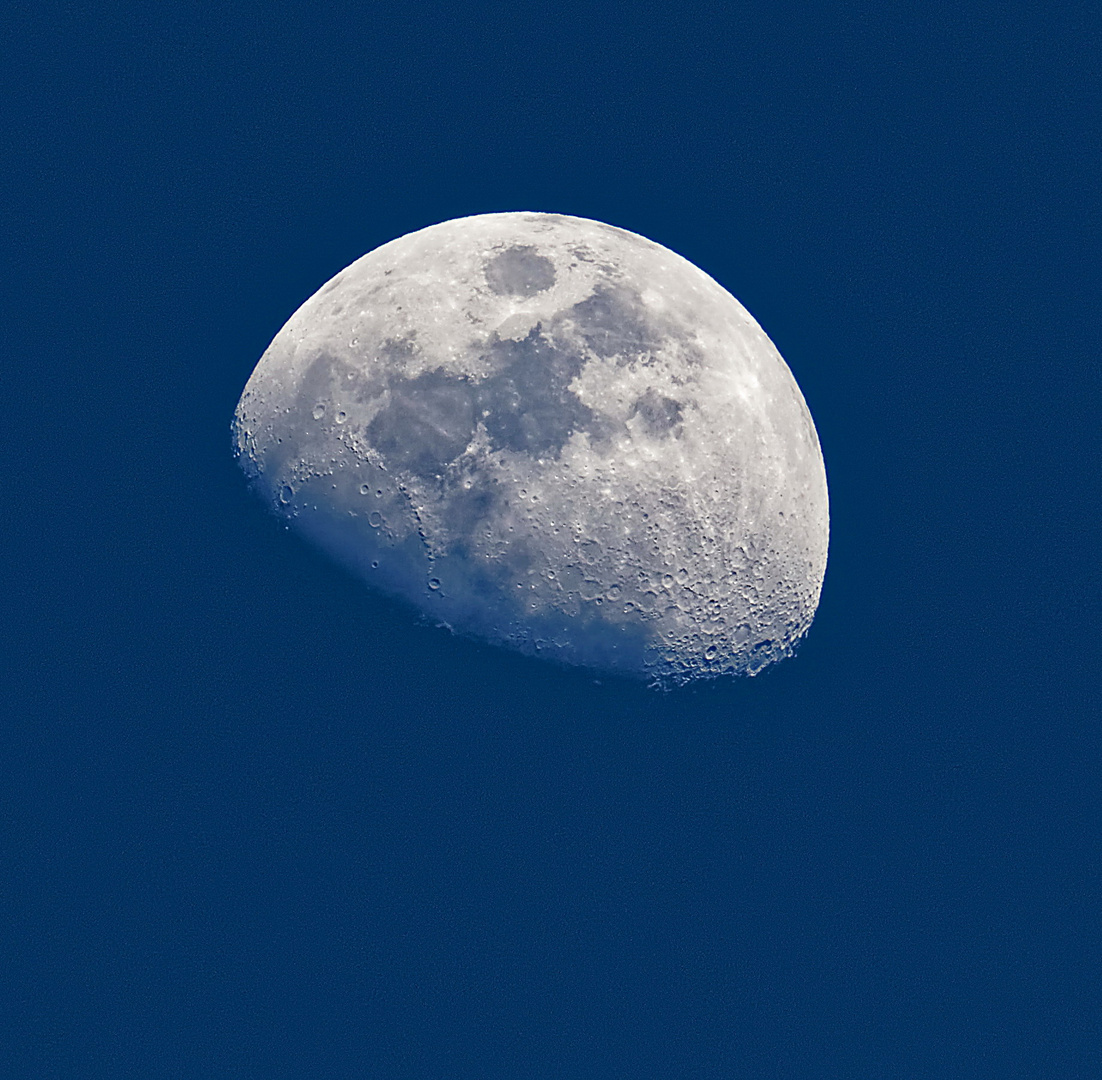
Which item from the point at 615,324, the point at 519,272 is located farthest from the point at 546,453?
the point at 519,272

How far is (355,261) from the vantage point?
1367cm

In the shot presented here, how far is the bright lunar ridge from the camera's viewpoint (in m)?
11.8

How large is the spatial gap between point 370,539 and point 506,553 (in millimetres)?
1092

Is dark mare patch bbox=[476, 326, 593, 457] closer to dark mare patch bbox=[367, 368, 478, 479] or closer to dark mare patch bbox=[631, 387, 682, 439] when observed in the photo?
dark mare patch bbox=[367, 368, 478, 479]

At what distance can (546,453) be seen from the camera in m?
11.8

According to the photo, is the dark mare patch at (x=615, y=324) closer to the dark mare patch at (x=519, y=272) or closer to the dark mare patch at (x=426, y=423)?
the dark mare patch at (x=519, y=272)

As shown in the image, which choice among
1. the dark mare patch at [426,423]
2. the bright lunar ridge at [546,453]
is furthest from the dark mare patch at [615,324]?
the dark mare patch at [426,423]

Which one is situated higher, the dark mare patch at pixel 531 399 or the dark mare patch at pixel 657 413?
the dark mare patch at pixel 657 413

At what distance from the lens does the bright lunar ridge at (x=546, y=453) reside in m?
11.8

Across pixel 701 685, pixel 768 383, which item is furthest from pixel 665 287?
Answer: pixel 701 685

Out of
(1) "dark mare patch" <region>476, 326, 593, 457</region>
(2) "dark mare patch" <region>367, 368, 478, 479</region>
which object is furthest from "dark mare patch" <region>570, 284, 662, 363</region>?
(2) "dark mare patch" <region>367, 368, 478, 479</region>

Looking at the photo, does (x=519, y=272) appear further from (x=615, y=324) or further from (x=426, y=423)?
(x=426, y=423)

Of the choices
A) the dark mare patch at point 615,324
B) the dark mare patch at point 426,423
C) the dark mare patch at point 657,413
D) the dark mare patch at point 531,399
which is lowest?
the dark mare patch at point 426,423

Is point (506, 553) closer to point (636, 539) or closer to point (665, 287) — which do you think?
point (636, 539)
